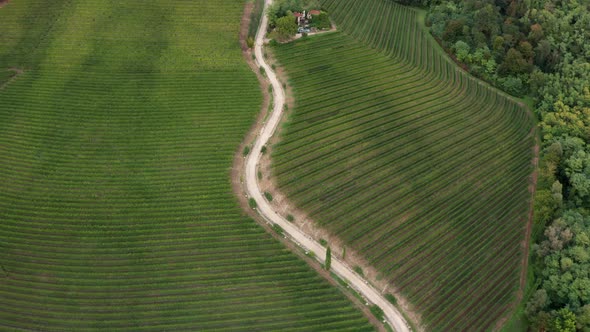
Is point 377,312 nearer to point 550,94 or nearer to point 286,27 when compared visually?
point 286,27

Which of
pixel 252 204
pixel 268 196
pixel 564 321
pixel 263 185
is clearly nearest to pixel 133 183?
pixel 252 204

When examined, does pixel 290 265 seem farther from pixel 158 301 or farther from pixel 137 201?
pixel 137 201

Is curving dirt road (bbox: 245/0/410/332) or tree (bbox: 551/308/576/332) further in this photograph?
curving dirt road (bbox: 245/0/410/332)

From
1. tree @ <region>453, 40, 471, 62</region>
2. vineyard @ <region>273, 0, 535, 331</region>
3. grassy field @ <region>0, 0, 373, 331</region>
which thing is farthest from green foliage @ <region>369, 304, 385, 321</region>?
tree @ <region>453, 40, 471, 62</region>

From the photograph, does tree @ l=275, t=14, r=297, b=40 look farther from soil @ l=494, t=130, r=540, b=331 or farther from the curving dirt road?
soil @ l=494, t=130, r=540, b=331

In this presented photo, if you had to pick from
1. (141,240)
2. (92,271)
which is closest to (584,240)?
(141,240)

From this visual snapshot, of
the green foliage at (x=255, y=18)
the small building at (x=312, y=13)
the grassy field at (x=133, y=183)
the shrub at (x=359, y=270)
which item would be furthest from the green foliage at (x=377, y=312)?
the small building at (x=312, y=13)
